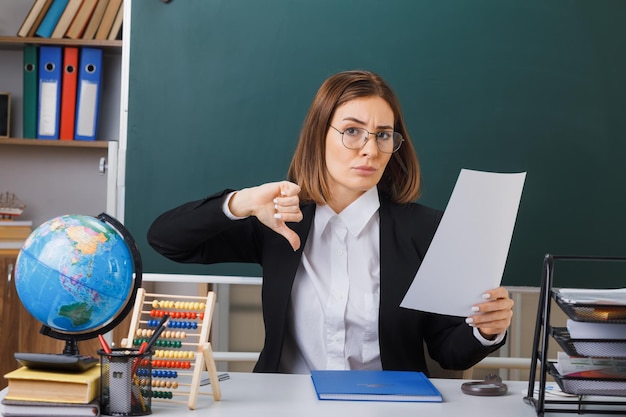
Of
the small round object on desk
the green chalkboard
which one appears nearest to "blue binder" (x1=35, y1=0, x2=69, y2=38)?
the green chalkboard

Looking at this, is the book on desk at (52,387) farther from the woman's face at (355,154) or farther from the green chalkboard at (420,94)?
the green chalkboard at (420,94)

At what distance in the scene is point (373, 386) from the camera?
157cm

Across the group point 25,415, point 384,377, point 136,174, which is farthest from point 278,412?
point 136,174

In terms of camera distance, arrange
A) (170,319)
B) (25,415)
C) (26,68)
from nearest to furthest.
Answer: (25,415), (170,319), (26,68)

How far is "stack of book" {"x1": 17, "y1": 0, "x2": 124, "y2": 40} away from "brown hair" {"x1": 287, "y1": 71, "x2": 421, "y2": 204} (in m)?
1.76

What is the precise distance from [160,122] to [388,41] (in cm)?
83

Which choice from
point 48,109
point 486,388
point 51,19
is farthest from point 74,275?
point 51,19

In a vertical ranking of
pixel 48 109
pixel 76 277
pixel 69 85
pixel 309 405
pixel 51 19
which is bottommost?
pixel 309 405

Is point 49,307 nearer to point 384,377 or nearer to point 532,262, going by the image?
point 384,377

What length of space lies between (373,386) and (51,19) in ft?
8.75

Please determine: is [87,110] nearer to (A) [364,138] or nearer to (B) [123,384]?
(A) [364,138]

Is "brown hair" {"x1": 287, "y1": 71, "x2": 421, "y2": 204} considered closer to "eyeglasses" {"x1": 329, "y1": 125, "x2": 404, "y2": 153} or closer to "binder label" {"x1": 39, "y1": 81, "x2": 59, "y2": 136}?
"eyeglasses" {"x1": 329, "y1": 125, "x2": 404, "y2": 153}

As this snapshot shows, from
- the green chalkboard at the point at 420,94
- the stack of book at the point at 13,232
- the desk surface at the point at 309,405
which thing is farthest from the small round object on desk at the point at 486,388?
the stack of book at the point at 13,232

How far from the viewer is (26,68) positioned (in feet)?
11.7
